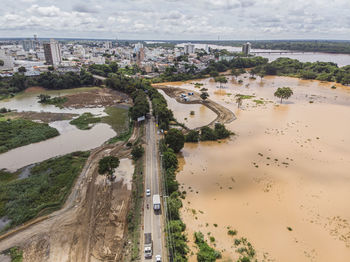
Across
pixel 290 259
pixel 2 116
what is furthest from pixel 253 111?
pixel 2 116

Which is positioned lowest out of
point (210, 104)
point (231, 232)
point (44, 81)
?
point (231, 232)

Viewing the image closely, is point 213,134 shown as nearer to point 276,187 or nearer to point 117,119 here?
point 276,187

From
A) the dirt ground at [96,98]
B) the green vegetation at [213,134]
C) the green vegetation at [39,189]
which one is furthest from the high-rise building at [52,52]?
the green vegetation at [213,134]

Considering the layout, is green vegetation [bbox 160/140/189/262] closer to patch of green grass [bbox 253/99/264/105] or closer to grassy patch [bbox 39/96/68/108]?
patch of green grass [bbox 253/99/264/105]

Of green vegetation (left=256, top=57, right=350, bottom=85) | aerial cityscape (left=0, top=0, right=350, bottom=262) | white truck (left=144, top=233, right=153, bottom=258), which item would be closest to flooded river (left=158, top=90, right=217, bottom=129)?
aerial cityscape (left=0, top=0, right=350, bottom=262)

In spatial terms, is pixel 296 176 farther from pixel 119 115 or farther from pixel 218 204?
pixel 119 115

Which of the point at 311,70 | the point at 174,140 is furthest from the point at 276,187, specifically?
the point at 311,70

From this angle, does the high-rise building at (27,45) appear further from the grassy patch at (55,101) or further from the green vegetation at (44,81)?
the grassy patch at (55,101)
